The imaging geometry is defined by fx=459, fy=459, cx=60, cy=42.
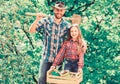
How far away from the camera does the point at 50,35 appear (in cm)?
658

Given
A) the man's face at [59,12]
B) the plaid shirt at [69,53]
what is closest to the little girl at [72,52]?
the plaid shirt at [69,53]

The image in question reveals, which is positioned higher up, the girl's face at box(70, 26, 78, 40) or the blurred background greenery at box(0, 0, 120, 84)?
the girl's face at box(70, 26, 78, 40)

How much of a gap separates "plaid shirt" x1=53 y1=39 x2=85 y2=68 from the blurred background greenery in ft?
20.7

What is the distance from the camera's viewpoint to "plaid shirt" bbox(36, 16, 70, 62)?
6.54 meters

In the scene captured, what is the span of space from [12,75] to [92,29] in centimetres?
273

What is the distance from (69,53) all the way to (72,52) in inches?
1.8

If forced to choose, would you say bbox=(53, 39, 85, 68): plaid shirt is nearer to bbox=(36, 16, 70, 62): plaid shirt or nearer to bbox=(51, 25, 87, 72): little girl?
bbox=(51, 25, 87, 72): little girl

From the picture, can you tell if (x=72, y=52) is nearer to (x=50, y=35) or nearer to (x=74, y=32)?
(x=74, y=32)

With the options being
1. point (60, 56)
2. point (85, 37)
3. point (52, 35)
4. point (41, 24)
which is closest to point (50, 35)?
point (52, 35)

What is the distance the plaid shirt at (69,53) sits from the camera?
21.2 feet

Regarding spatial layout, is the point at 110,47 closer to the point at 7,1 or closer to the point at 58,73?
the point at 7,1

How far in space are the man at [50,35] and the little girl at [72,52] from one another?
4.1 inches

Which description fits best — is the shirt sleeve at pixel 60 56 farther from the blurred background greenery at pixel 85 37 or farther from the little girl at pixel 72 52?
the blurred background greenery at pixel 85 37

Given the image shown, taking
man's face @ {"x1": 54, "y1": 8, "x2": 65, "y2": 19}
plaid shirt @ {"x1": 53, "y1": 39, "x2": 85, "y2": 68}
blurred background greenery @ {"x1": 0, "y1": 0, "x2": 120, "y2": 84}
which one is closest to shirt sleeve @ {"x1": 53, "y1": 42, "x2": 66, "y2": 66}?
plaid shirt @ {"x1": 53, "y1": 39, "x2": 85, "y2": 68}
